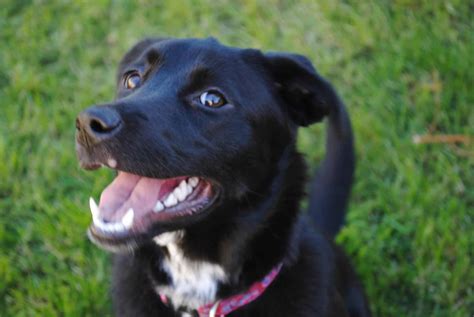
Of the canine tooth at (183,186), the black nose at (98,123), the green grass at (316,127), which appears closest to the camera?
the black nose at (98,123)

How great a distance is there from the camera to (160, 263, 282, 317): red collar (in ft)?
8.27

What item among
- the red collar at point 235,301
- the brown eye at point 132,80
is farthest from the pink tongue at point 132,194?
the red collar at point 235,301

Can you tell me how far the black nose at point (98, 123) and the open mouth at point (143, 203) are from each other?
298 millimetres

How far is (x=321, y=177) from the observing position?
3240 mm

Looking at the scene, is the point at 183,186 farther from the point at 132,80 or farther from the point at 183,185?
the point at 132,80

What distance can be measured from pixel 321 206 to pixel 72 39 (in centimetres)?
248

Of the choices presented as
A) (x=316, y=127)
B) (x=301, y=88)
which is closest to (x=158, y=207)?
(x=301, y=88)

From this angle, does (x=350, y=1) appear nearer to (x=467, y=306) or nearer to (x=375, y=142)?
(x=375, y=142)

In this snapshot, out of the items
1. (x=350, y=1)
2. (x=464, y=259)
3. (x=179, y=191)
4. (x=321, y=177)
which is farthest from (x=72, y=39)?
(x=464, y=259)

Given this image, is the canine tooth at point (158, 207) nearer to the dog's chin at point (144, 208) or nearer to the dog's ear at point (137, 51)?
the dog's chin at point (144, 208)

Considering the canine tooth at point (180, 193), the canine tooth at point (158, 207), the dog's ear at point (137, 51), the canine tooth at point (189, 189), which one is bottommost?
the canine tooth at point (189, 189)

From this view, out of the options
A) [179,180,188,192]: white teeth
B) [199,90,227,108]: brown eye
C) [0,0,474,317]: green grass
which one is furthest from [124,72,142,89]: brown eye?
[0,0,474,317]: green grass

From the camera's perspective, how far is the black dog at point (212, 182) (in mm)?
2195

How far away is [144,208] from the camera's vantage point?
90.0 inches
